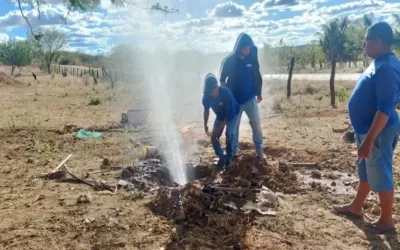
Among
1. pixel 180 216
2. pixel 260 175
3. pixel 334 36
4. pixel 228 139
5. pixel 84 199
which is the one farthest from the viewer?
pixel 334 36

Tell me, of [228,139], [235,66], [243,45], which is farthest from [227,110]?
[243,45]

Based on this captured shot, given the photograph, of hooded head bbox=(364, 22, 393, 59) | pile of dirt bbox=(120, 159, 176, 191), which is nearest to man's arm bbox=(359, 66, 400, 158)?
hooded head bbox=(364, 22, 393, 59)

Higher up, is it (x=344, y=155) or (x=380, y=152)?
(x=380, y=152)

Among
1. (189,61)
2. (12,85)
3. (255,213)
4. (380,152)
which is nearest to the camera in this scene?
(380,152)

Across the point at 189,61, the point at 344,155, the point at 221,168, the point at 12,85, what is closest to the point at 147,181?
the point at 221,168

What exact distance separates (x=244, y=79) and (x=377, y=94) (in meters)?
2.48

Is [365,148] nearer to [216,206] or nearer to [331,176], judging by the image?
[216,206]

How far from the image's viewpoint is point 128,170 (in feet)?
18.9

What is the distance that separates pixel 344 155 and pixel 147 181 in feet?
11.5

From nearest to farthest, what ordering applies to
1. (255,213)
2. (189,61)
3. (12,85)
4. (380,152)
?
(380,152), (255,213), (189,61), (12,85)

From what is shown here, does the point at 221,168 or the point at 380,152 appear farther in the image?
the point at 221,168

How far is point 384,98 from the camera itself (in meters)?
3.51

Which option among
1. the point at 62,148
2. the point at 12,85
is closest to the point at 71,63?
the point at 12,85

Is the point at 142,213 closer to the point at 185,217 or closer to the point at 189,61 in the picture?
the point at 185,217
